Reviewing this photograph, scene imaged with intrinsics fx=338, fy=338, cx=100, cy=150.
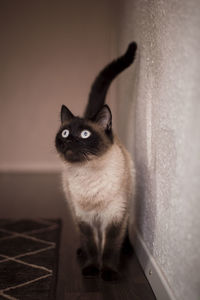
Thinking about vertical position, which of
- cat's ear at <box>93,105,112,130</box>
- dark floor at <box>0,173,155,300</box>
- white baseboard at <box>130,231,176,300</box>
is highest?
cat's ear at <box>93,105,112,130</box>

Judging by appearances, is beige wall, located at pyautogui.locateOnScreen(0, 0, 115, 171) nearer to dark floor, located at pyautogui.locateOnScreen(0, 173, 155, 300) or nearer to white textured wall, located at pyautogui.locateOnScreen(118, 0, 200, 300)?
dark floor, located at pyautogui.locateOnScreen(0, 173, 155, 300)

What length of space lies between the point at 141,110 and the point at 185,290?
1.08 metres

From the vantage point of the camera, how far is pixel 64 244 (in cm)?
211

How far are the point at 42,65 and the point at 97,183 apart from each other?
12.2 feet

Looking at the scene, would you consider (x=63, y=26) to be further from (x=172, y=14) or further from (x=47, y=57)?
(x=172, y=14)

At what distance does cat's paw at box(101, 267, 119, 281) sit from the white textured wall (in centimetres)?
21

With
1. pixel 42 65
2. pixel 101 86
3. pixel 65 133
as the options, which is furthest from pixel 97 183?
pixel 42 65

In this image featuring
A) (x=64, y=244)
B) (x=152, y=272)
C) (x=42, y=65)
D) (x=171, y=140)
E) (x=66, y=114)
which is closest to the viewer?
(x=171, y=140)

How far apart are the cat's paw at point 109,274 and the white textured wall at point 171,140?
0.21 meters

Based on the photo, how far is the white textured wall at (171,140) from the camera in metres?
1.02

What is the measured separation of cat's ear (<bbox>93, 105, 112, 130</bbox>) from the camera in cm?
164

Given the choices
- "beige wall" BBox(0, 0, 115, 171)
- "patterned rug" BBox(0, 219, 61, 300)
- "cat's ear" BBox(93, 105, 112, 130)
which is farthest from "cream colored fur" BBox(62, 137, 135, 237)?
"beige wall" BBox(0, 0, 115, 171)

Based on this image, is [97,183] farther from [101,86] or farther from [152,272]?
[101,86]

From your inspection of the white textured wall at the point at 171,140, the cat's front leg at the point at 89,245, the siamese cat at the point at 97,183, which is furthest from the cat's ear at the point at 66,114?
the cat's front leg at the point at 89,245
